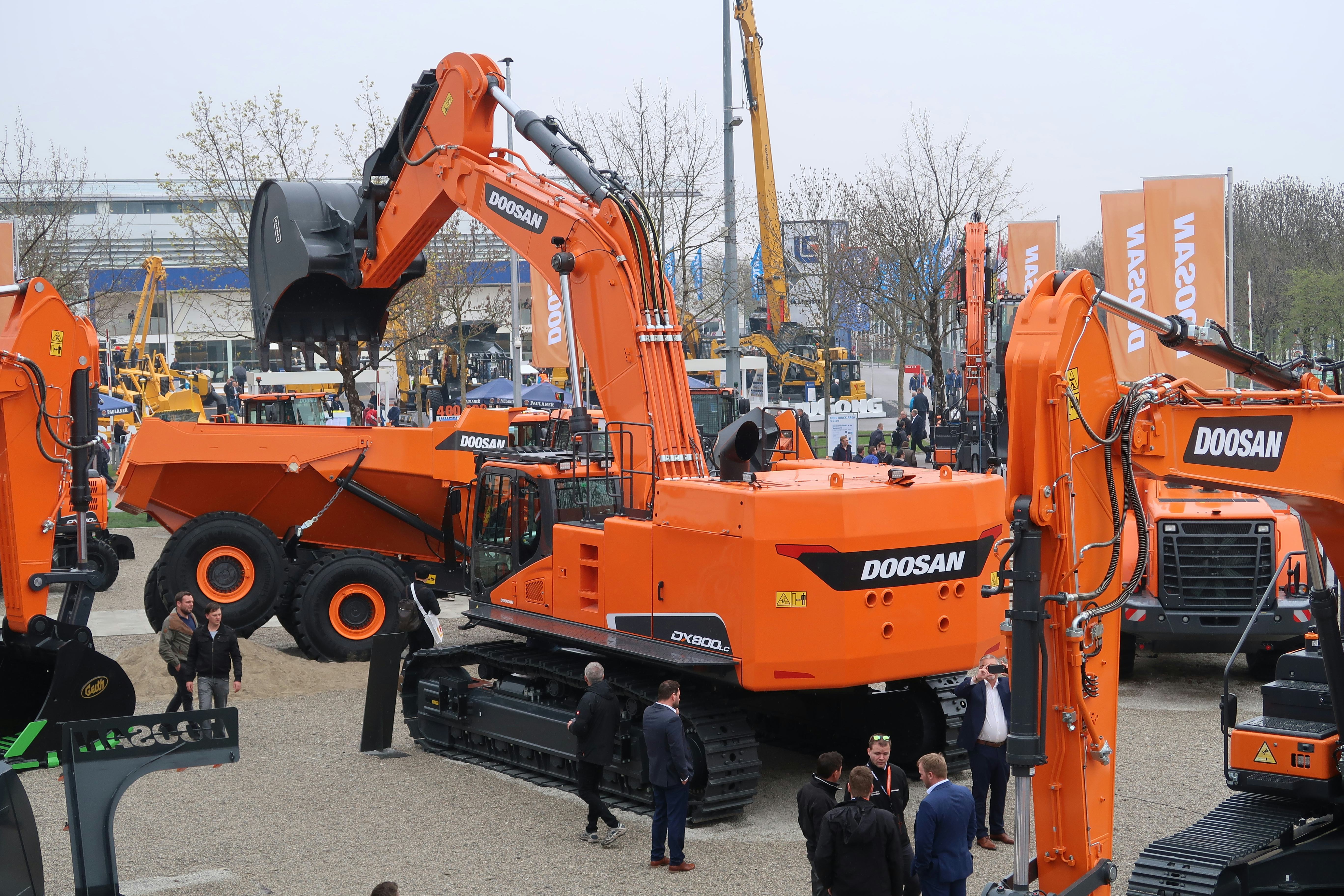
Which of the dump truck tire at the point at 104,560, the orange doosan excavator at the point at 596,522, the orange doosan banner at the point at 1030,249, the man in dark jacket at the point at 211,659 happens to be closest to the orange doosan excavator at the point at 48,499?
the man in dark jacket at the point at 211,659

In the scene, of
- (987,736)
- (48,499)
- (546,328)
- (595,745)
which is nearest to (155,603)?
(48,499)

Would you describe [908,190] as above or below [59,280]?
above

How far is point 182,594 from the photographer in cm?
1305

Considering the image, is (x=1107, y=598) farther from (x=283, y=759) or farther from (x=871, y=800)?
(x=283, y=759)

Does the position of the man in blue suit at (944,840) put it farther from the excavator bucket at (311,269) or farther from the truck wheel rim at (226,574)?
the truck wheel rim at (226,574)

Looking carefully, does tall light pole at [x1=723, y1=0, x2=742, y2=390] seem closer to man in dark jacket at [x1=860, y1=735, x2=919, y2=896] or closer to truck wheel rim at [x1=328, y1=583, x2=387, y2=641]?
truck wheel rim at [x1=328, y1=583, x2=387, y2=641]

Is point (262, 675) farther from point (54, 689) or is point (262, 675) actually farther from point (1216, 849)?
point (1216, 849)

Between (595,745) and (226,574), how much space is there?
736 cm

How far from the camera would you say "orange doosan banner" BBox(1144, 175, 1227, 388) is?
21.2 metres

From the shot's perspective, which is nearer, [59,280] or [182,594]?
[182,594]

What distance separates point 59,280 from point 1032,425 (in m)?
27.9

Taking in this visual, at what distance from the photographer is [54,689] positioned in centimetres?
1041

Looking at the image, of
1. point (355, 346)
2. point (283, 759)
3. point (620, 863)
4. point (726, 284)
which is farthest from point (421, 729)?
point (726, 284)

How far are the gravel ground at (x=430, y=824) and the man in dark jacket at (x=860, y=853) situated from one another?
1.81m
